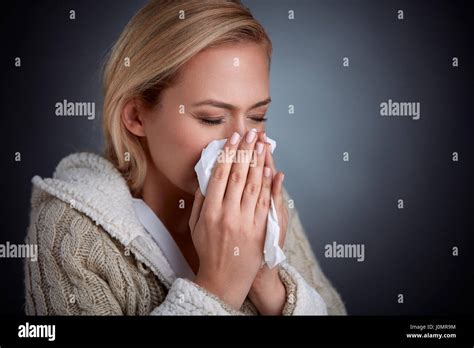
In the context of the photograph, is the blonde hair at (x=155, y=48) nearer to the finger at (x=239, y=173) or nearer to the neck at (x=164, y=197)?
the neck at (x=164, y=197)

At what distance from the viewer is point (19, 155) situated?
153 cm

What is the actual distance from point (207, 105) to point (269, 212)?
0.29 meters

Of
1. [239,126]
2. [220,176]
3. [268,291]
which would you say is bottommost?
[268,291]

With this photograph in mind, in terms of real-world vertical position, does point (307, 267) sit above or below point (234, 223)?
below

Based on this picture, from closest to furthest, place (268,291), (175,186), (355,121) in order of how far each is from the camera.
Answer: (268,291) → (175,186) → (355,121)

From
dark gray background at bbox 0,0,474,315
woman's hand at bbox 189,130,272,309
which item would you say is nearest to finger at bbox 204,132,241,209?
woman's hand at bbox 189,130,272,309

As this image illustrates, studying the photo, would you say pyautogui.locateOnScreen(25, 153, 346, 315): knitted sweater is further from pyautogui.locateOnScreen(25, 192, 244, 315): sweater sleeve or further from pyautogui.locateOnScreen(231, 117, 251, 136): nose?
pyautogui.locateOnScreen(231, 117, 251, 136): nose

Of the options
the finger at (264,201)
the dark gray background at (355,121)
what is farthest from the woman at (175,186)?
the dark gray background at (355,121)

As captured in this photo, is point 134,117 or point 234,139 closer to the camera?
point 234,139

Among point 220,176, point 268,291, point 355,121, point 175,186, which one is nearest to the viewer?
point 220,176

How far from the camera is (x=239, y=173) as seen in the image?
1.30 m

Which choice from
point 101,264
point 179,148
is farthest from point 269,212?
point 101,264

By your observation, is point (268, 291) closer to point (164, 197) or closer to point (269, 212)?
point (269, 212)

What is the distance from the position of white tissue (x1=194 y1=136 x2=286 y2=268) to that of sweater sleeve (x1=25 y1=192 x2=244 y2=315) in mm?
153
